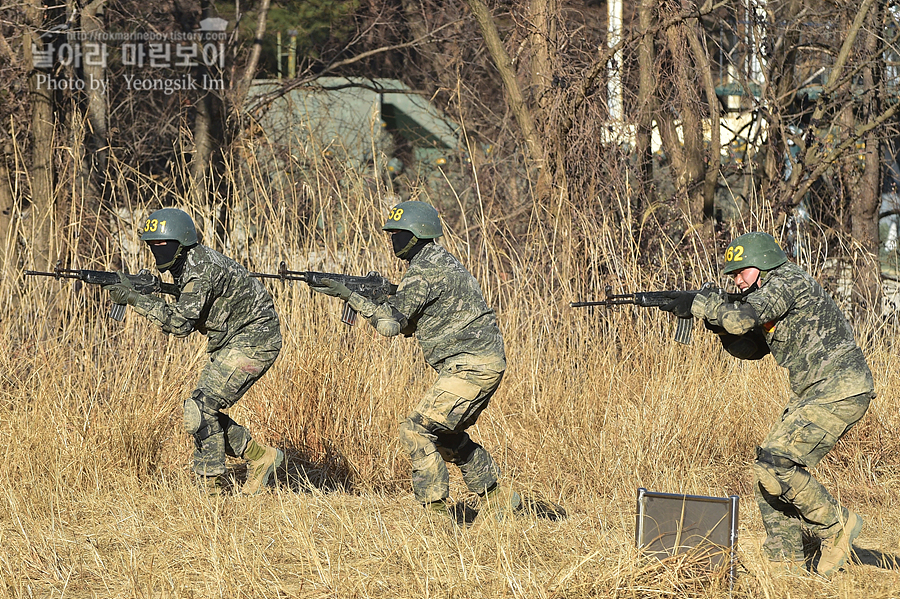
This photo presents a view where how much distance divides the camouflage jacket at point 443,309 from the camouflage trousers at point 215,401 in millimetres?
1049

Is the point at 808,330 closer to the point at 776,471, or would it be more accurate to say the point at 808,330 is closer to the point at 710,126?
the point at 776,471

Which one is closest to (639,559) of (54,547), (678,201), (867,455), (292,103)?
(54,547)

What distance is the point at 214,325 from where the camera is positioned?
625 centimetres

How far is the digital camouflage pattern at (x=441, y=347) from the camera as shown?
18.1 ft

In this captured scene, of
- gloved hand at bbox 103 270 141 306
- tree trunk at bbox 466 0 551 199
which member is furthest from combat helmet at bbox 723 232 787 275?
tree trunk at bbox 466 0 551 199

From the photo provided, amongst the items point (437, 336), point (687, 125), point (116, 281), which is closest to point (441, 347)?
point (437, 336)

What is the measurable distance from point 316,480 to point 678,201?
4.59m

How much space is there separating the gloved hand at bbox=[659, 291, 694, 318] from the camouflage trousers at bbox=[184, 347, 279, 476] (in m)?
2.58

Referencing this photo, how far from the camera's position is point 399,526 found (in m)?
5.32

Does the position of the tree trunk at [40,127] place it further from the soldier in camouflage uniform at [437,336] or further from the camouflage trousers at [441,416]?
the camouflage trousers at [441,416]

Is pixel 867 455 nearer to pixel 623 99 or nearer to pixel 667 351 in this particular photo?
pixel 667 351

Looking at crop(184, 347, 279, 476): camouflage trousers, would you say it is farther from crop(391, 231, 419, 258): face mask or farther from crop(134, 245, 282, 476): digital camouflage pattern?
crop(391, 231, 419, 258): face mask

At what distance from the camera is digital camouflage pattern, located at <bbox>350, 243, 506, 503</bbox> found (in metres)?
5.53

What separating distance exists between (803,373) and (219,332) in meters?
3.40
